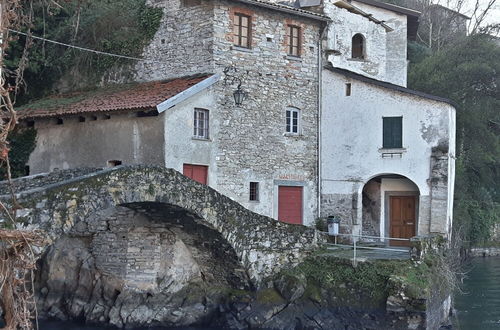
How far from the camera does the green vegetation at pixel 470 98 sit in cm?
2947

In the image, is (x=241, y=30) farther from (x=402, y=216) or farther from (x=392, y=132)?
(x=402, y=216)

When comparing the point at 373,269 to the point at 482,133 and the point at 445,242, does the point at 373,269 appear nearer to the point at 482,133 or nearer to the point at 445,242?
the point at 445,242

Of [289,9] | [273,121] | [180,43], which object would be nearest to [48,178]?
[180,43]

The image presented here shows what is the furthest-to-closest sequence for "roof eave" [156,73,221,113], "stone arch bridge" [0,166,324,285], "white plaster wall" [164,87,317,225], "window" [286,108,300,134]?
1. "window" [286,108,300,134]
2. "white plaster wall" [164,87,317,225]
3. "roof eave" [156,73,221,113]
4. "stone arch bridge" [0,166,324,285]

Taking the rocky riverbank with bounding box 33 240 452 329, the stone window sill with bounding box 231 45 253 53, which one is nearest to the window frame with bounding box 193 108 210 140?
the stone window sill with bounding box 231 45 253 53

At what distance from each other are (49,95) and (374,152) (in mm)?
11697

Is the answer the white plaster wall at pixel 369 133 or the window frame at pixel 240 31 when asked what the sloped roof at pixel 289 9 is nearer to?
the window frame at pixel 240 31

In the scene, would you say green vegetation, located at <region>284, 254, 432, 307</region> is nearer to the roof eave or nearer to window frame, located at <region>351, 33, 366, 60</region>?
the roof eave

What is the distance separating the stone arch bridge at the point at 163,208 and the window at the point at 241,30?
6479 millimetres

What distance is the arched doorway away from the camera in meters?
23.9

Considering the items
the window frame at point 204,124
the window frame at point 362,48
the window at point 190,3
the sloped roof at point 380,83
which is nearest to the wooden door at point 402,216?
the sloped roof at point 380,83

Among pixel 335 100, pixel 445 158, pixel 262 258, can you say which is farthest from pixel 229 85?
pixel 445 158

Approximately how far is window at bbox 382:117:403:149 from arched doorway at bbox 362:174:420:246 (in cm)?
143

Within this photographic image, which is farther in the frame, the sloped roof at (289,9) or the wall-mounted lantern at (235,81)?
the sloped roof at (289,9)
